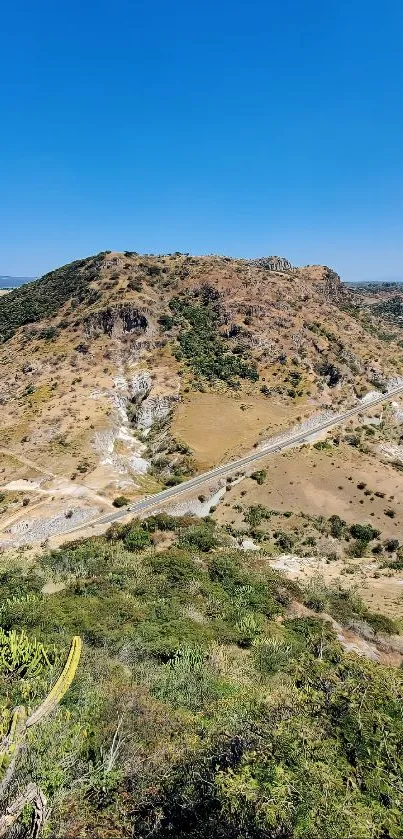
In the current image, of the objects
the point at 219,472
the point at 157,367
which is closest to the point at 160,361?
the point at 157,367

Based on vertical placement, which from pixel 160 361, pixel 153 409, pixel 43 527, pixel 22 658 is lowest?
pixel 43 527

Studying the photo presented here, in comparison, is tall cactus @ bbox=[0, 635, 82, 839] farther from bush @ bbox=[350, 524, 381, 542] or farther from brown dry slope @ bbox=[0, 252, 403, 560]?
bush @ bbox=[350, 524, 381, 542]

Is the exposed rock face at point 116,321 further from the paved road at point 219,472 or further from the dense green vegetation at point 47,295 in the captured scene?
the paved road at point 219,472

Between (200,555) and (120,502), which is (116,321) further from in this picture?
(200,555)

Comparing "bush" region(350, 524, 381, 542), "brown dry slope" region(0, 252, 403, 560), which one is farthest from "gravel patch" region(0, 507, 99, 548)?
"bush" region(350, 524, 381, 542)

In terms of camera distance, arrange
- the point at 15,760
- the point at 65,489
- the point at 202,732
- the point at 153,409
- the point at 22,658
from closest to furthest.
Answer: the point at 15,760, the point at 202,732, the point at 22,658, the point at 65,489, the point at 153,409

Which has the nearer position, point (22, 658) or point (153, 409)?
point (22, 658)
